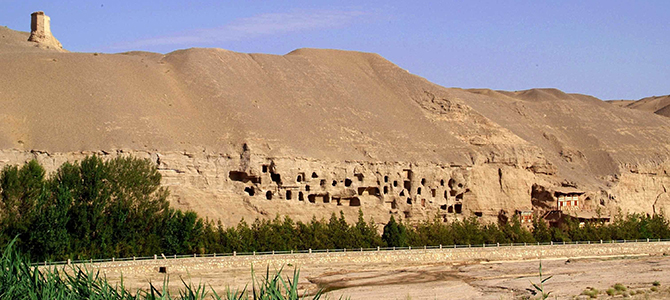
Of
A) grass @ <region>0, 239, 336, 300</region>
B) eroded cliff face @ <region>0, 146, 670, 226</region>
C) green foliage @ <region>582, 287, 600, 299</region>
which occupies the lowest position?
green foliage @ <region>582, 287, 600, 299</region>

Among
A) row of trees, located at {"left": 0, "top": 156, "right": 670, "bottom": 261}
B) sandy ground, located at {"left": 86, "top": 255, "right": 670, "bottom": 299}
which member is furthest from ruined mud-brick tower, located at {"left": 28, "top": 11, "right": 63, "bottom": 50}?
sandy ground, located at {"left": 86, "top": 255, "right": 670, "bottom": 299}

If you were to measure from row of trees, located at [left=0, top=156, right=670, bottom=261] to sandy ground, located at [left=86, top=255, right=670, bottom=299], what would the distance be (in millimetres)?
2409

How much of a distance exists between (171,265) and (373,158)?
66.0 feet

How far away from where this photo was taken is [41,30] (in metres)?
67.1

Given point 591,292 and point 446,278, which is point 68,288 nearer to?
point 591,292

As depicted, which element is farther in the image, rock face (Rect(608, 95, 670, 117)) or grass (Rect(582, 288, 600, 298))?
rock face (Rect(608, 95, 670, 117))

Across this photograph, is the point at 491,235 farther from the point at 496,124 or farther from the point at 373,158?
the point at 496,124

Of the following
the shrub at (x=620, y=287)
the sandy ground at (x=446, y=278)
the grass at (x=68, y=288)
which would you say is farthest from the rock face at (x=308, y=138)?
the grass at (x=68, y=288)

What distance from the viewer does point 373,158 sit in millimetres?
57625

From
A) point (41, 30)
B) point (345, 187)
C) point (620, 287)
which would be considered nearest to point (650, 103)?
point (345, 187)

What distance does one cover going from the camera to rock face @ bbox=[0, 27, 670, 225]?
165ft

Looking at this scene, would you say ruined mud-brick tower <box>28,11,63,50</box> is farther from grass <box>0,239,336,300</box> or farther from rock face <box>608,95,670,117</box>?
rock face <box>608,95,670,117</box>

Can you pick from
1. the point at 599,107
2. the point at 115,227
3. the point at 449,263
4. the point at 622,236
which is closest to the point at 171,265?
the point at 115,227

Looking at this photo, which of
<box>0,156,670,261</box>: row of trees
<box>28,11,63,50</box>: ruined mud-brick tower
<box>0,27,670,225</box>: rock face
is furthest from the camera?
<box>28,11,63,50</box>: ruined mud-brick tower
